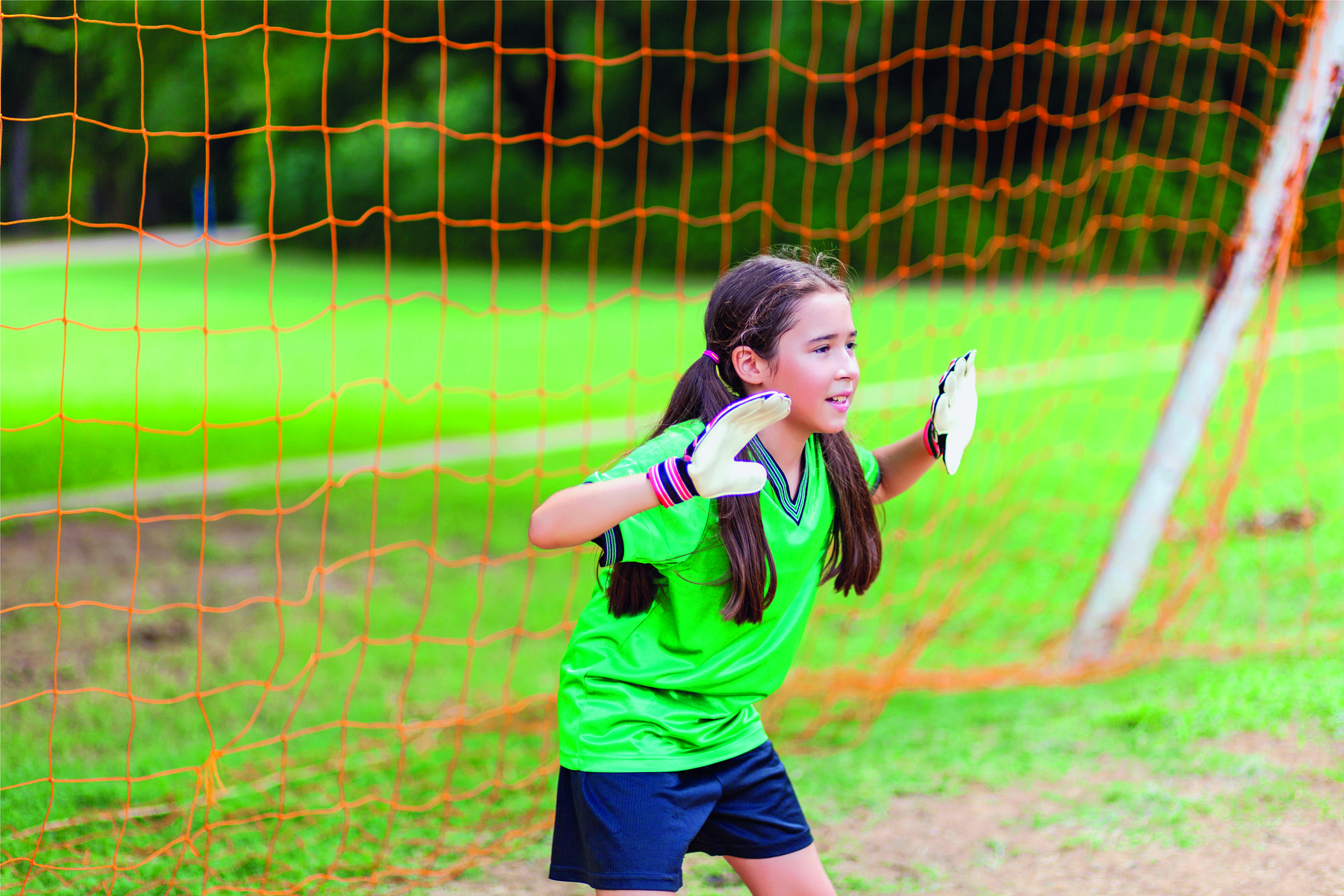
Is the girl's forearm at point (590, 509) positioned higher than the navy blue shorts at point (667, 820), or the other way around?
the girl's forearm at point (590, 509)

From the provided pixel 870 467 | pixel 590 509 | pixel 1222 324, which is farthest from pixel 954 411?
→ pixel 1222 324

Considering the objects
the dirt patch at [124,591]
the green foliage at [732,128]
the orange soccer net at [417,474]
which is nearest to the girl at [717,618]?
the orange soccer net at [417,474]

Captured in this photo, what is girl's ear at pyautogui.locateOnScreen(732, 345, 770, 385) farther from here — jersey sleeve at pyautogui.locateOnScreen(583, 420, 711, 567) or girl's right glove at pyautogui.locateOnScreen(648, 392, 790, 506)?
girl's right glove at pyautogui.locateOnScreen(648, 392, 790, 506)

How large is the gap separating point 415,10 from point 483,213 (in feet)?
11.8

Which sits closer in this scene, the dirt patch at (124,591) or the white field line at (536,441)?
the dirt patch at (124,591)

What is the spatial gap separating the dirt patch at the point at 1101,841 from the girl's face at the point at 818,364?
4.08 ft

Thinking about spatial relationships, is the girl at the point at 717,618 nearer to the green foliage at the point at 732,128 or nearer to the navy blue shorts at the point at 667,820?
the navy blue shorts at the point at 667,820

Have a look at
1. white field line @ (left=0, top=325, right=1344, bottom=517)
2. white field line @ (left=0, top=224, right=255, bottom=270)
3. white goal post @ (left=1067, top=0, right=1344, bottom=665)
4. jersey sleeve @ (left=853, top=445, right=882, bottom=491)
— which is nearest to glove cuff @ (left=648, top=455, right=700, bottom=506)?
jersey sleeve @ (left=853, top=445, right=882, bottom=491)

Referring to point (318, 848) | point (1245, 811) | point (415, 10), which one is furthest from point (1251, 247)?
point (415, 10)

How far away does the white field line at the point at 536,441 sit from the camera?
582 cm

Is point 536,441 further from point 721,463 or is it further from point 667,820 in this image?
point 721,463

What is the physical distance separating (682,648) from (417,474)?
5.14 metres

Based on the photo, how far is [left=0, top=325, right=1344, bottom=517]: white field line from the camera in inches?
229

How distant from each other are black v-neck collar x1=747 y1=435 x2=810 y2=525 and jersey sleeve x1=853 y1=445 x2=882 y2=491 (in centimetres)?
20
